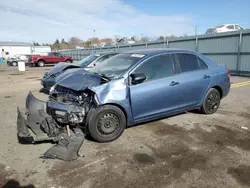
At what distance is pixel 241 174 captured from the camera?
2.99 m

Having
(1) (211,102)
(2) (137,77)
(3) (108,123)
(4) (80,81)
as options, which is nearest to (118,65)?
(2) (137,77)

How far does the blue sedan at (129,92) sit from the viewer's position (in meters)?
3.90

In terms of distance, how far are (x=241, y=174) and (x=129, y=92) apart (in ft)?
7.24

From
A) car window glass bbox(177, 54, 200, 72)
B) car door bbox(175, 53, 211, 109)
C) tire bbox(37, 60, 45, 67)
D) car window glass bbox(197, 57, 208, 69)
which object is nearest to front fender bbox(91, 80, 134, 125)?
car door bbox(175, 53, 211, 109)

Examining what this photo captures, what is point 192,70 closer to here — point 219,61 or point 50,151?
point 50,151

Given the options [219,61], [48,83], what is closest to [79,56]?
[219,61]

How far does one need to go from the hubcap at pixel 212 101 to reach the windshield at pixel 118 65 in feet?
7.12

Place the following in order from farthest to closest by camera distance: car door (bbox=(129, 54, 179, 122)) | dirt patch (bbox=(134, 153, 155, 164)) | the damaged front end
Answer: car door (bbox=(129, 54, 179, 122))
the damaged front end
dirt patch (bbox=(134, 153, 155, 164))

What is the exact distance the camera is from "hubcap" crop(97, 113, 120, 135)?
3918mm

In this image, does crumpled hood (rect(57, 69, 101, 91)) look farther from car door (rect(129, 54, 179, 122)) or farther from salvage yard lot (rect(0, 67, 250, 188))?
salvage yard lot (rect(0, 67, 250, 188))

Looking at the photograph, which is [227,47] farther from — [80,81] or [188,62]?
[80,81]

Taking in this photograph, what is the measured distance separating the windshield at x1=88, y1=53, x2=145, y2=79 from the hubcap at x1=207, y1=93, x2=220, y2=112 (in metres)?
2.17

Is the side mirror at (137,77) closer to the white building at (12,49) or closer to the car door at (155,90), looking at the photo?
the car door at (155,90)

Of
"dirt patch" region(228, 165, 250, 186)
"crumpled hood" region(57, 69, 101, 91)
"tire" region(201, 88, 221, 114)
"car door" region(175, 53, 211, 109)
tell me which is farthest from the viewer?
"tire" region(201, 88, 221, 114)
